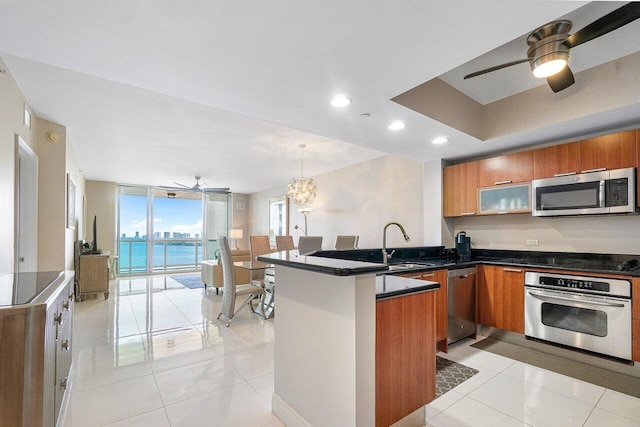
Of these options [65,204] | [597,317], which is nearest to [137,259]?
[65,204]

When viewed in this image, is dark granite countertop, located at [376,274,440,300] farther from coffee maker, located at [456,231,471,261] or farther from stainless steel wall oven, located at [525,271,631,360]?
coffee maker, located at [456,231,471,261]

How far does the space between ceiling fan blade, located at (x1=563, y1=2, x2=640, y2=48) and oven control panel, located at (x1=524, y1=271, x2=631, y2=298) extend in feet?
6.60

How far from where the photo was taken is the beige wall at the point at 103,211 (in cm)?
800

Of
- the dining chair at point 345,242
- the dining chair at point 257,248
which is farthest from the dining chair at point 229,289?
the dining chair at point 345,242

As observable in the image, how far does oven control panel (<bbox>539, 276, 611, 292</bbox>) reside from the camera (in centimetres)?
255

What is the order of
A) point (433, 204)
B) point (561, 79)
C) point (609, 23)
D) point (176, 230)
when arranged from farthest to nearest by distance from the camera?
point (176, 230)
point (433, 204)
point (561, 79)
point (609, 23)

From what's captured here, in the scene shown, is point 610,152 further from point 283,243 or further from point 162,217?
point 162,217

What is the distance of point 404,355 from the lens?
169cm

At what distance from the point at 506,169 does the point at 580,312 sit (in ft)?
5.40

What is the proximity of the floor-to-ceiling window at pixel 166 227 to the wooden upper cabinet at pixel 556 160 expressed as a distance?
8681 millimetres

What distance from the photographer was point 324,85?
215 centimetres

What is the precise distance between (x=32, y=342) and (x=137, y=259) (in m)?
8.54

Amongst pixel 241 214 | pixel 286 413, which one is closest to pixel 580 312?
pixel 286 413

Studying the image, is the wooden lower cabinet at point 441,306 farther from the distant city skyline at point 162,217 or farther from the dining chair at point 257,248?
the distant city skyline at point 162,217
